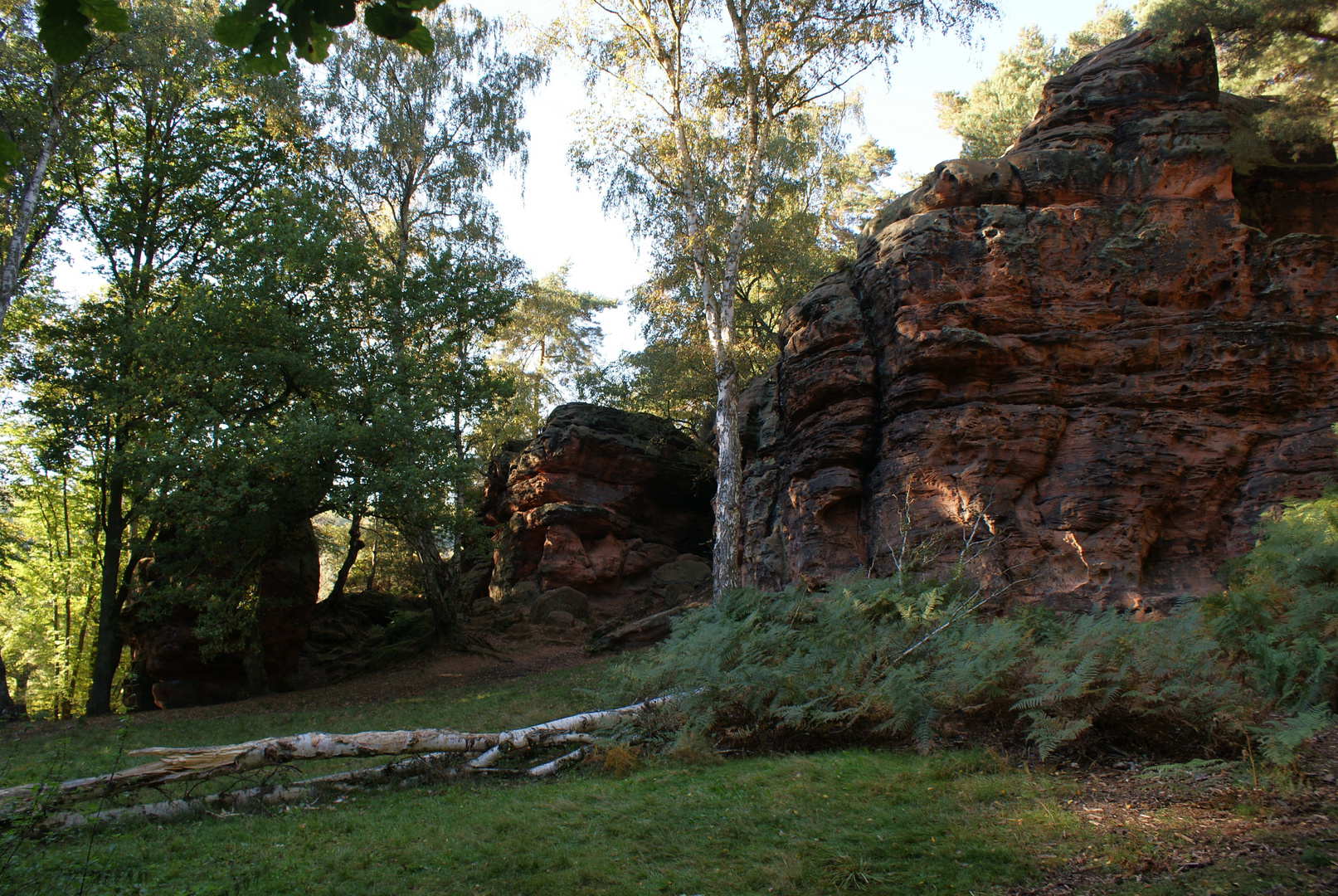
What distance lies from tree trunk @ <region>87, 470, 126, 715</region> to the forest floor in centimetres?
Answer: 1120

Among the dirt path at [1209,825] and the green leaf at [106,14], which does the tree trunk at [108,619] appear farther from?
the dirt path at [1209,825]

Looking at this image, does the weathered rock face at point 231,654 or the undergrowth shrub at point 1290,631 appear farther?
the weathered rock face at point 231,654

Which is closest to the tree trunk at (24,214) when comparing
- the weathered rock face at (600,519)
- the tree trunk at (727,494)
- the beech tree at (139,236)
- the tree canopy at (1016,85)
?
the beech tree at (139,236)

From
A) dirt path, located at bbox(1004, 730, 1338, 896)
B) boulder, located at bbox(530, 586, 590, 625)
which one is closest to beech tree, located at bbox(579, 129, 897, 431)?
boulder, located at bbox(530, 586, 590, 625)

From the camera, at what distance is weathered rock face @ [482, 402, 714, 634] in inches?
947

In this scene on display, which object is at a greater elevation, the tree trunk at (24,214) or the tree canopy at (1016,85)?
the tree canopy at (1016,85)

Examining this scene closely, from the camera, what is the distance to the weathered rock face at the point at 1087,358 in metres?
12.2

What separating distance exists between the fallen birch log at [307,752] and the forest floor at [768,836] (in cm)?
31

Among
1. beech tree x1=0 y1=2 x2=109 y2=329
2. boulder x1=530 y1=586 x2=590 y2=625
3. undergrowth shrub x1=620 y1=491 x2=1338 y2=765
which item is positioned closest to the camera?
undergrowth shrub x1=620 y1=491 x2=1338 y2=765

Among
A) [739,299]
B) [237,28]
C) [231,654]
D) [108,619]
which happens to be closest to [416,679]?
[231,654]

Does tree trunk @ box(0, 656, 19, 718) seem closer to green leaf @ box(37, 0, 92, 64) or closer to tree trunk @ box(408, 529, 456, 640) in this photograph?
tree trunk @ box(408, 529, 456, 640)

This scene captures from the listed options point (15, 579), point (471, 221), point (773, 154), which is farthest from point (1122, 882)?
point (15, 579)

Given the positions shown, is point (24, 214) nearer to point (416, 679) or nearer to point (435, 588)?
point (435, 588)

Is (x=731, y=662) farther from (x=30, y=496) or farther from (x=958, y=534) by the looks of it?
(x=30, y=496)
